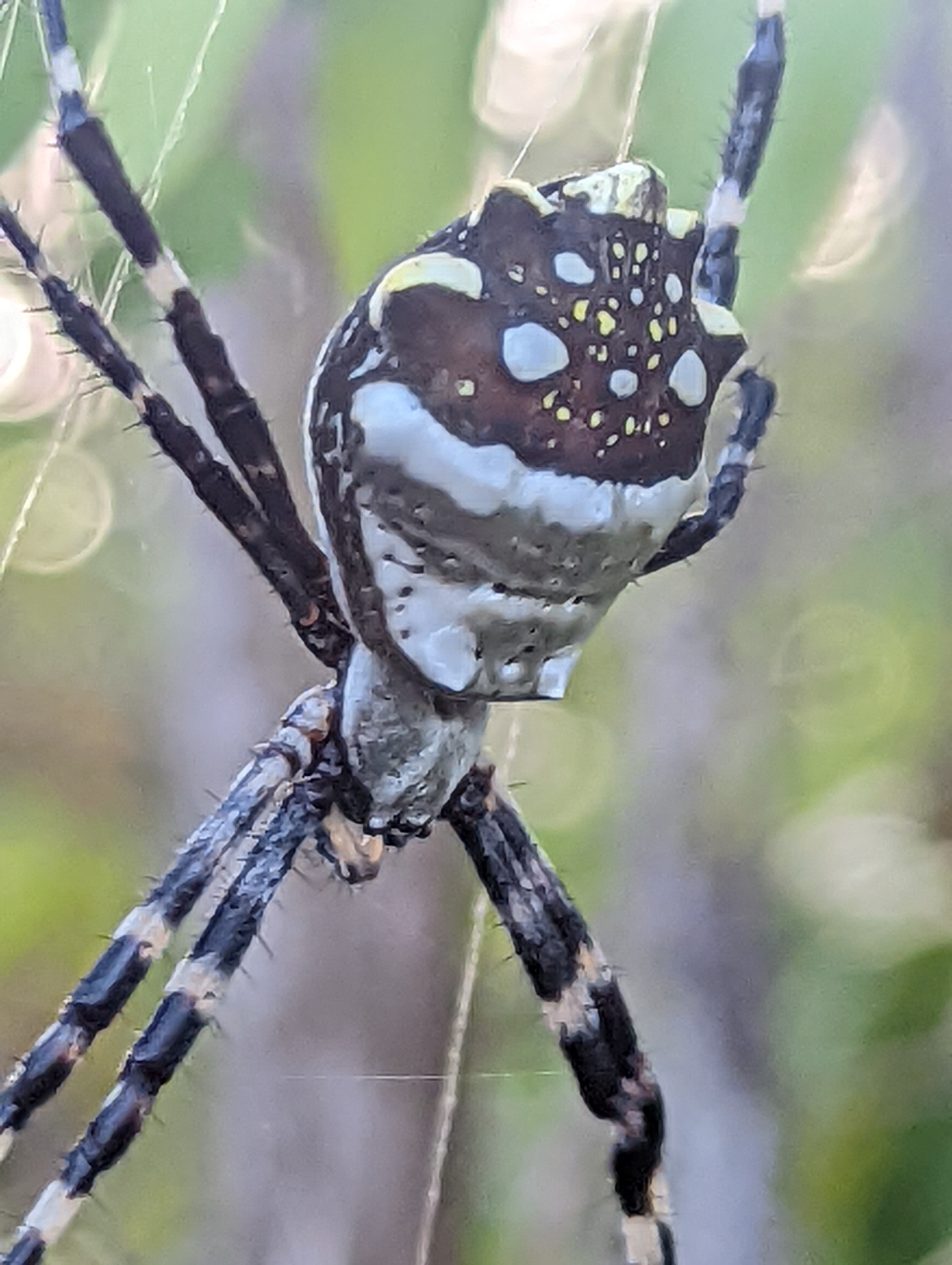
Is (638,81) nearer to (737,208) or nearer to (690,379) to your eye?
(737,208)

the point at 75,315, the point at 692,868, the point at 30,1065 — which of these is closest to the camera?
the point at 75,315

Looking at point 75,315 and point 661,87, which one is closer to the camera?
point 75,315

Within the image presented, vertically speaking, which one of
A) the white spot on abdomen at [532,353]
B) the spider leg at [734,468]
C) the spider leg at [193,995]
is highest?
the white spot on abdomen at [532,353]

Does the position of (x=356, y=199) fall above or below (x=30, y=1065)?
above

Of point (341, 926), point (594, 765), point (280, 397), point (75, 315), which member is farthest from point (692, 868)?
point (75, 315)

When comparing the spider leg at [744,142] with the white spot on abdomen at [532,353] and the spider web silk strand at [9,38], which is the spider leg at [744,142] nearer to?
the white spot on abdomen at [532,353]

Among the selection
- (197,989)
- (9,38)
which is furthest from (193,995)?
(9,38)

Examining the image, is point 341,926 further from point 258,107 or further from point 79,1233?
point 258,107

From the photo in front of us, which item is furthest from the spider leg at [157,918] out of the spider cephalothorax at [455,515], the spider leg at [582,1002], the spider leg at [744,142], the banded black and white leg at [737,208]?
the spider leg at [744,142]
